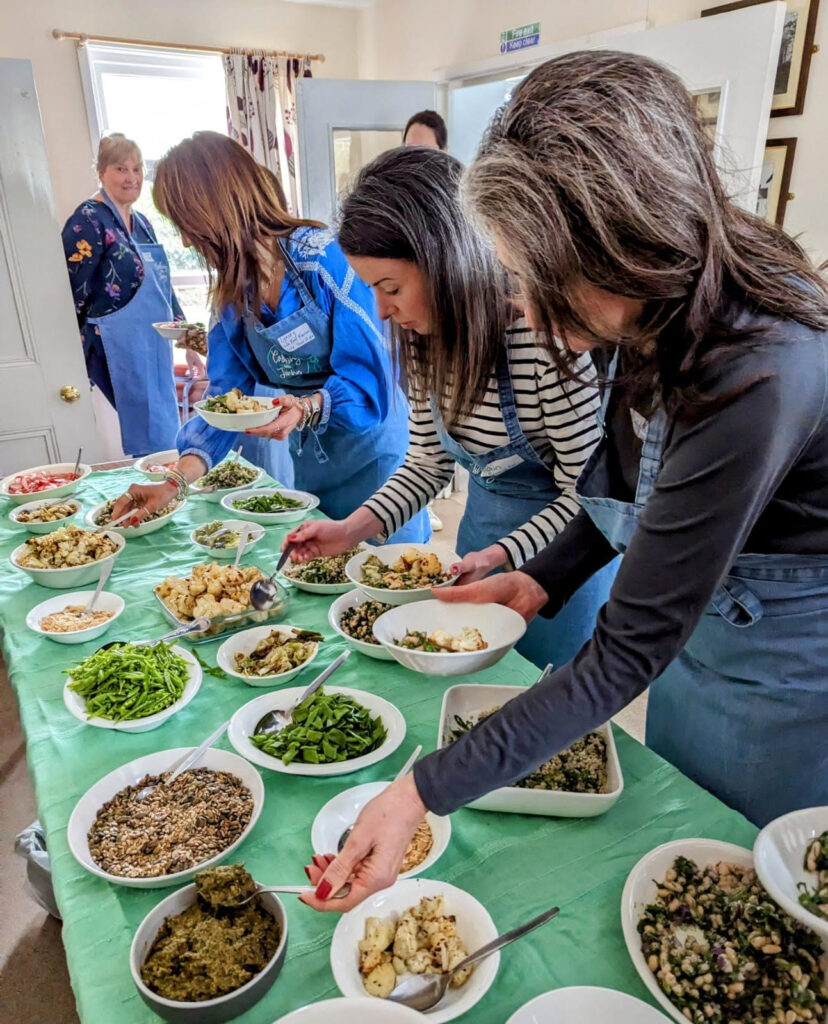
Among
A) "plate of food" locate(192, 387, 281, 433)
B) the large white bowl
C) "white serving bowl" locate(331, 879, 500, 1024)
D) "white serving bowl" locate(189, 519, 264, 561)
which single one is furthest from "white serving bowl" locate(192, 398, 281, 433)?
"white serving bowl" locate(331, 879, 500, 1024)

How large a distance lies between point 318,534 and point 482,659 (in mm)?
609

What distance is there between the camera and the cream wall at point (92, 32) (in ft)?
14.3

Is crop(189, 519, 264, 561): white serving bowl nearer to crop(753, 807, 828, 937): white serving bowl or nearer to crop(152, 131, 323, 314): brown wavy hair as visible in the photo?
crop(152, 131, 323, 314): brown wavy hair

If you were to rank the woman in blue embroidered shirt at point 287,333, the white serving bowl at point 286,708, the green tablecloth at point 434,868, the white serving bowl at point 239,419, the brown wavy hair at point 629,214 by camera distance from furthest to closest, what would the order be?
the woman in blue embroidered shirt at point 287,333, the white serving bowl at point 239,419, the white serving bowl at point 286,708, the green tablecloth at point 434,868, the brown wavy hair at point 629,214

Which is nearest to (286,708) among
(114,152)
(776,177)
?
(776,177)

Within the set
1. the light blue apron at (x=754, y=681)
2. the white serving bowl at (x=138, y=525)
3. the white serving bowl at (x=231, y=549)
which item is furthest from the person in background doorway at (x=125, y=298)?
the light blue apron at (x=754, y=681)

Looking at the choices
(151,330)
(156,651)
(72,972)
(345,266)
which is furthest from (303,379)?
(151,330)

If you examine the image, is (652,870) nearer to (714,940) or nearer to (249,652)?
(714,940)

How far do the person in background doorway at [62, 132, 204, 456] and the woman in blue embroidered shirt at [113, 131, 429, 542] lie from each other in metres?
1.81

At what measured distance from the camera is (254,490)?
2.33 metres

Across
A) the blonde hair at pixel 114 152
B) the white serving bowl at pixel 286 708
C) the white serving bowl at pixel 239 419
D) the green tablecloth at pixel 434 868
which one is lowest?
the green tablecloth at pixel 434 868

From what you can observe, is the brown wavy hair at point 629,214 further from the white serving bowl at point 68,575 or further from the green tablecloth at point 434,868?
the white serving bowl at point 68,575

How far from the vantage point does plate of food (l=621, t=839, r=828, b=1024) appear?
2.39ft

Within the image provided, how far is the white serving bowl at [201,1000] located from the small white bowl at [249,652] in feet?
1.55
